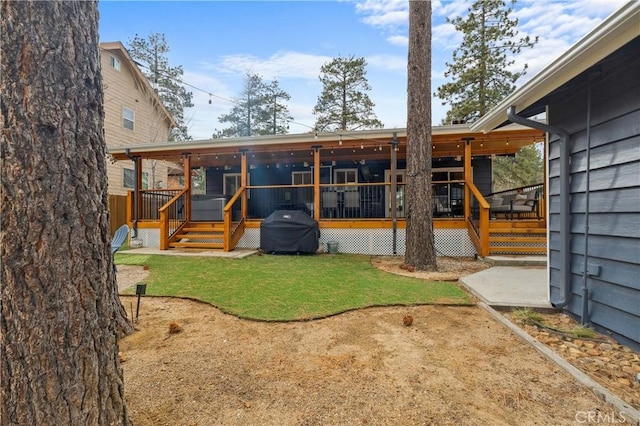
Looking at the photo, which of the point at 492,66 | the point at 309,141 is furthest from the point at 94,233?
the point at 492,66

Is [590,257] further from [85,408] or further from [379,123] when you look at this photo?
[379,123]

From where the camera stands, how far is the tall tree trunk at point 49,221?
114cm

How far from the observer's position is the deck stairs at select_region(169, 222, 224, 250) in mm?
8188

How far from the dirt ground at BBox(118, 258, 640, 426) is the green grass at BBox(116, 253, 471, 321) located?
37 cm

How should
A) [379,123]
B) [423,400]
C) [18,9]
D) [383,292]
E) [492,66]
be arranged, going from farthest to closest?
1. [379,123]
2. [492,66]
3. [383,292]
4. [423,400]
5. [18,9]

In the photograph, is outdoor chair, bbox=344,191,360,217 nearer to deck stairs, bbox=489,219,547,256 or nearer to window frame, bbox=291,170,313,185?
window frame, bbox=291,170,313,185

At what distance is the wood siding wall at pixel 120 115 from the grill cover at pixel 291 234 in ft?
27.5

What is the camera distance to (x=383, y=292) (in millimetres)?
4086

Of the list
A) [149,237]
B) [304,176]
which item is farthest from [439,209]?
[149,237]

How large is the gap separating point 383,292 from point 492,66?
651 inches

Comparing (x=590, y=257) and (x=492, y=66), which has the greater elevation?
(x=492, y=66)

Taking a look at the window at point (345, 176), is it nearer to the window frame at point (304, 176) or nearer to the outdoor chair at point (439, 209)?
the window frame at point (304, 176)

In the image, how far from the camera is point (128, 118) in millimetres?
14516

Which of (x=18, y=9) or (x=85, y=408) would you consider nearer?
(x=18, y=9)
